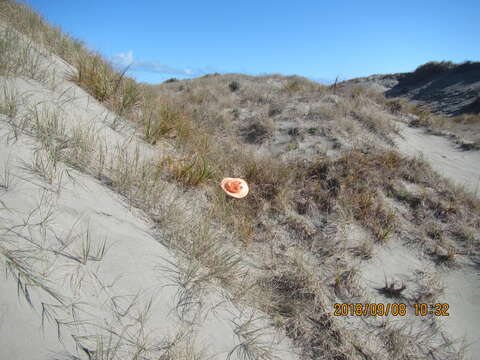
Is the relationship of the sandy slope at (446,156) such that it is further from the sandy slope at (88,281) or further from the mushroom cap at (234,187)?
the sandy slope at (88,281)

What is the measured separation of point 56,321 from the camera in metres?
1.20

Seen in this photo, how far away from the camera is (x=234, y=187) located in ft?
10.1

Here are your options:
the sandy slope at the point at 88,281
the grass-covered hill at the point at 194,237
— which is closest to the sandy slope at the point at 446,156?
the grass-covered hill at the point at 194,237

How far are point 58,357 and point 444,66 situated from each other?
89.3 ft

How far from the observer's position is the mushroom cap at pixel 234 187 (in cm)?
298

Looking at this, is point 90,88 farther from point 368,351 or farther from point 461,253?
point 461,253

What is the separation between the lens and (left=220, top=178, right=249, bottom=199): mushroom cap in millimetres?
2979

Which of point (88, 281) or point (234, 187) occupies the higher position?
point (234, 187)

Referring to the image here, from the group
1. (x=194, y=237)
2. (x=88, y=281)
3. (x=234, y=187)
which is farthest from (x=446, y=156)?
(x=88, y=281)
